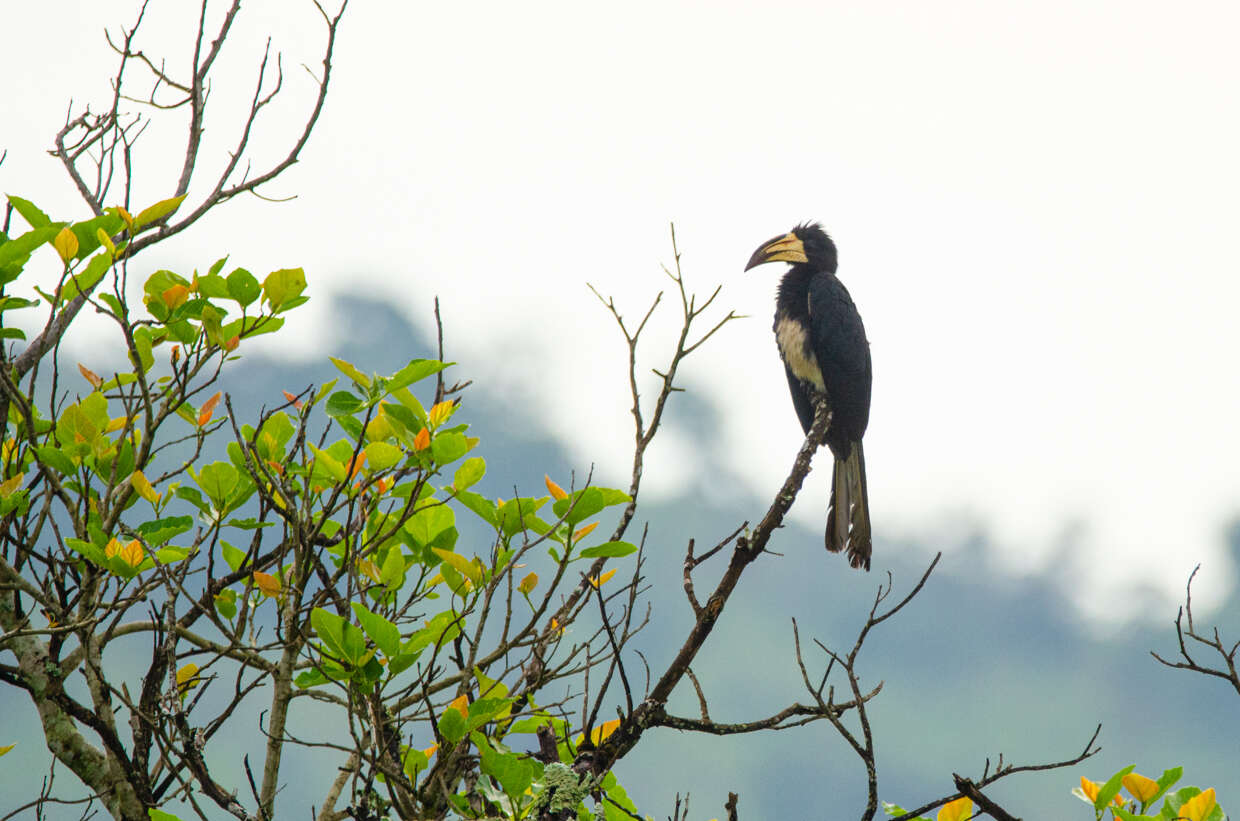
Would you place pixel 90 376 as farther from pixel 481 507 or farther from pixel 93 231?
pixel 481 507

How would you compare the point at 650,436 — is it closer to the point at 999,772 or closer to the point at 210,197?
the point at 999,772

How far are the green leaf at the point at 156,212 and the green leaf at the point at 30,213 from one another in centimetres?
21

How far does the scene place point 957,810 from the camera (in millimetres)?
2725

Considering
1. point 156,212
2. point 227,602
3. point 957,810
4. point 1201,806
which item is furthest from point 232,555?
point 1201,806

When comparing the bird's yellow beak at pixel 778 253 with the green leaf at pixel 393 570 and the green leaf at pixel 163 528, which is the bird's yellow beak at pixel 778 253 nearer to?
the green leaf at pixel 393 570

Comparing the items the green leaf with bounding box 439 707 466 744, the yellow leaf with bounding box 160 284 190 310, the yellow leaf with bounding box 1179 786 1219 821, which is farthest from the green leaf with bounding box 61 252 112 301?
the yellow leaf with bounding box 1179 786 1219 821

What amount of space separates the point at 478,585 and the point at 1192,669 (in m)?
2.19

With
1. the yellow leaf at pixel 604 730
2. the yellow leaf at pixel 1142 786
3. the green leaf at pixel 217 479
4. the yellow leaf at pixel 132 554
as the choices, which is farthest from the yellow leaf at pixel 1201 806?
the yellow leaf at pixel 132 554

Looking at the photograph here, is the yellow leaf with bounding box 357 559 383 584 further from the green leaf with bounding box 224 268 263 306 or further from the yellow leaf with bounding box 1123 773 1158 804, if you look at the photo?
the yellow leaf with bounding box 1123 773 1158 804

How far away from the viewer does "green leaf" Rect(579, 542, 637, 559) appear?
221cm

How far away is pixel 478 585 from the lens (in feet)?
7.71

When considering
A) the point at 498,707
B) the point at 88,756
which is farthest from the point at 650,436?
the point at 88,756

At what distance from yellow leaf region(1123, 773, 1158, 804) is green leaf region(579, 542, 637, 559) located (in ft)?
5.24

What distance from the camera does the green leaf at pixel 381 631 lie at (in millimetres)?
1938
